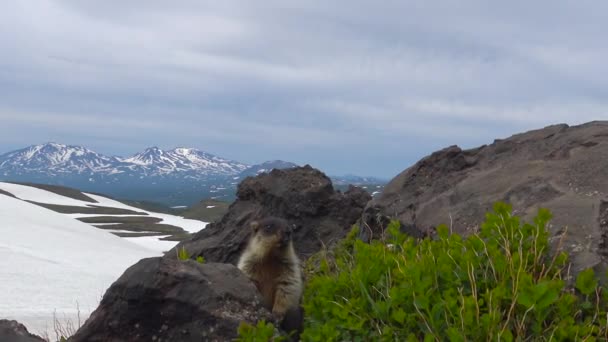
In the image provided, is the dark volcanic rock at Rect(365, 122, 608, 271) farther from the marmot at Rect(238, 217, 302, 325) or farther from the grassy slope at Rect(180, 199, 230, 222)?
the grassy slope at Rect(180, 199, 230, 222)

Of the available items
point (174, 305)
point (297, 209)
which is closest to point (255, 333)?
point (174, 305)

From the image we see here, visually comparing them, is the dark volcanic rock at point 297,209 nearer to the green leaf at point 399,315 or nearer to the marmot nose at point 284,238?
the marmot nose at point 284,238

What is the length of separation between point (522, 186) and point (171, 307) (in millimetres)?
4439

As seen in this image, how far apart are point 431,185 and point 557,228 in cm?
361

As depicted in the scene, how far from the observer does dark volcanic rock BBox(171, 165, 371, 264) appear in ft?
40.1

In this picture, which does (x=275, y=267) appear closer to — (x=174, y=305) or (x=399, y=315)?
(x=174, y=305)

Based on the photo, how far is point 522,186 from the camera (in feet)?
24.0

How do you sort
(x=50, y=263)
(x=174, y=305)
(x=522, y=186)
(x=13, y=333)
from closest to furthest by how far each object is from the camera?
(x=174, y=305)
(x=13, y=333)
(x=522, y=186)
(x=50, y=263)

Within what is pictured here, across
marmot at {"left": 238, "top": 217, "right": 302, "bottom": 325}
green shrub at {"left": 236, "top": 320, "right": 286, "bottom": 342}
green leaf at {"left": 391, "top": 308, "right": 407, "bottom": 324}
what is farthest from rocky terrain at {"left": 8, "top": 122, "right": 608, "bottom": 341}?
green leaf at {"left": 391, "top": 308, "right": 407, "bottom": 324}

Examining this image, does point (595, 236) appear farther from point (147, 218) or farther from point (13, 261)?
point (147, 218)

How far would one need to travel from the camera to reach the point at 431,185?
9539mm

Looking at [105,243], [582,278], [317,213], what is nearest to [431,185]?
[317,213]

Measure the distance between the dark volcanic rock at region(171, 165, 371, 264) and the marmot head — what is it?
451cm

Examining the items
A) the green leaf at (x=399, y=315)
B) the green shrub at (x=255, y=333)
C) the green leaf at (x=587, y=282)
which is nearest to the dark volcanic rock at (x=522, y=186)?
the green leaf at (x=587, y=282)
